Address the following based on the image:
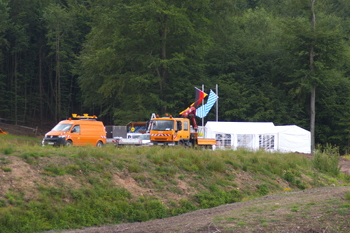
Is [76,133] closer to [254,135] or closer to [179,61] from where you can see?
[254,135]

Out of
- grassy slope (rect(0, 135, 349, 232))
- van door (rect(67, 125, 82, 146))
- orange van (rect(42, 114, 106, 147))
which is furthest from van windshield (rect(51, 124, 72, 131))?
grassy slope (rect(0, 135, 349, 232))

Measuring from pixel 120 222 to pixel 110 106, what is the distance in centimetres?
4268

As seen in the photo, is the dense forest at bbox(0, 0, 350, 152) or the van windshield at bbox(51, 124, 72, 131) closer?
the van windshield at bbox(51, 124, 72, 131)

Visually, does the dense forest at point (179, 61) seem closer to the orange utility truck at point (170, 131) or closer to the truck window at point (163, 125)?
the orange utility truck at point (170, 131)

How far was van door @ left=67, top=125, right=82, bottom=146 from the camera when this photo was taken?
30.6 meters

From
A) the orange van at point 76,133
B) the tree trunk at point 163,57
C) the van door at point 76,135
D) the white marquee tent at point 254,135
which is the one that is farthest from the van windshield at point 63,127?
the tree trunk at point 163,57

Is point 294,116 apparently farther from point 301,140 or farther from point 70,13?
point 70,13

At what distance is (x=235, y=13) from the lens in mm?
54031

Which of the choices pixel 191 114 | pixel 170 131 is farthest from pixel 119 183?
pixel 191 114

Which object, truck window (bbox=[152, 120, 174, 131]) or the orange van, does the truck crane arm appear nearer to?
truck window (bbox=[152, 120, 174, 131])

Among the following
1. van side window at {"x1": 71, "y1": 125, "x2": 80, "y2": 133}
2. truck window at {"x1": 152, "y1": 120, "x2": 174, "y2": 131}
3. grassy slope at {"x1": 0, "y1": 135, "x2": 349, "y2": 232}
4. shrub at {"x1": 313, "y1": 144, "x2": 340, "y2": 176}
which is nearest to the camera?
grassy slope at {"x1": 0, "y1": 135, "x2": 349, "y2": 232}

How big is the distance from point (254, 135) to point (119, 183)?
2688cm

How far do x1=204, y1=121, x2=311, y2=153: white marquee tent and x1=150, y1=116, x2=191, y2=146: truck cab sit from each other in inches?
382

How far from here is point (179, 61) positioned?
163ft
